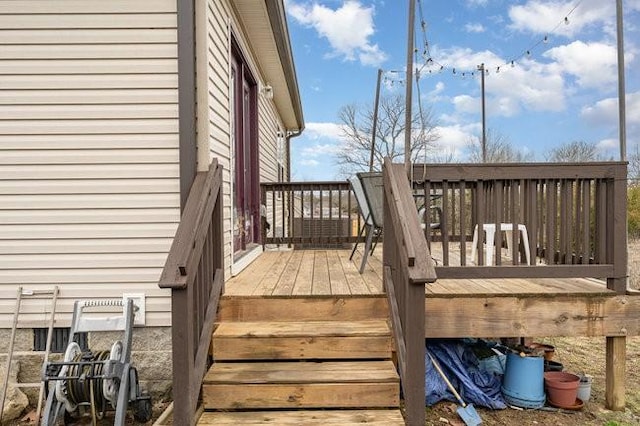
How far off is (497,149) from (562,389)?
71.2 ft

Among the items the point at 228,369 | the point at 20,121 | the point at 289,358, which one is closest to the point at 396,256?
the point at 289,358

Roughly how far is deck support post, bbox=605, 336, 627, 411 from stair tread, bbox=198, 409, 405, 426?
1.86m

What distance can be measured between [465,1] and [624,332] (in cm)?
776

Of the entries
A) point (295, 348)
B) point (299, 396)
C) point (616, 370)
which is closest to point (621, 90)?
point (616, 370)

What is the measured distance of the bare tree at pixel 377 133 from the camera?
20234 mm

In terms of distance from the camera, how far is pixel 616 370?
3172 mm

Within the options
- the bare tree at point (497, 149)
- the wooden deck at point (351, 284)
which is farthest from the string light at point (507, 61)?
the bare tree at point (497, 149)

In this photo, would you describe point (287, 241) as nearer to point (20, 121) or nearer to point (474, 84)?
point (20, 121)

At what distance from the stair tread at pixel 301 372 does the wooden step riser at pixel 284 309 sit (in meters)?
A: 0.33

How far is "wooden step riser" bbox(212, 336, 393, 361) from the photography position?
2705 mm

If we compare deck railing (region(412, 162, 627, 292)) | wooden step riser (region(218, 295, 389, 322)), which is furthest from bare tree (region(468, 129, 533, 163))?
wooden step riser (region(218, 295, 389, 322))

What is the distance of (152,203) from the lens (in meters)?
3.09

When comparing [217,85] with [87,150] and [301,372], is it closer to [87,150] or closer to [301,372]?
[87,150]

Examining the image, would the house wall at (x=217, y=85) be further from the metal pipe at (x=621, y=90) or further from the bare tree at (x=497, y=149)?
the bare tree at (x=497, y=149)
